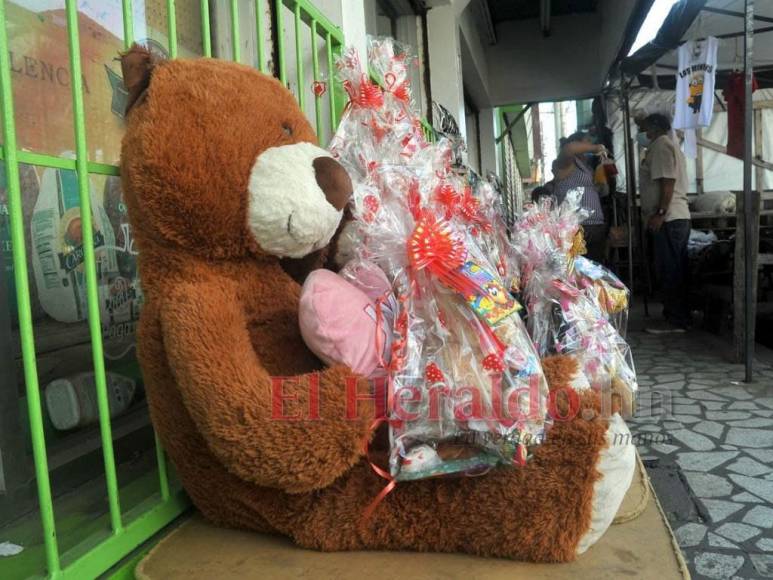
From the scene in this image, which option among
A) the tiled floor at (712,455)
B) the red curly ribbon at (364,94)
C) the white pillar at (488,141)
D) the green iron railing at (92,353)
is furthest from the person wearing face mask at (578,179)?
the green iron railing at (92,353)

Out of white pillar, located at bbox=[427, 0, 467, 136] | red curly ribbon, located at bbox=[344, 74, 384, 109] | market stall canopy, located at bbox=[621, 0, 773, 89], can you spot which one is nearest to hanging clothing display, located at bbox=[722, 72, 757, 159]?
market stall canopy, located at bbox=[621, 0, 773, 89]

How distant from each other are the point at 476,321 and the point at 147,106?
70cm

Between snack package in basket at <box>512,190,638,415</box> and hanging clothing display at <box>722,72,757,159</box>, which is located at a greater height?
hanging clothing display at <box>722,72,757,159</box>

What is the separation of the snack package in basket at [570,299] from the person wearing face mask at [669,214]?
366 cm

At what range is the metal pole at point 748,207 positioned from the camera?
344 cm

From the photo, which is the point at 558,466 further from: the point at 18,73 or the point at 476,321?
the point at 18,73

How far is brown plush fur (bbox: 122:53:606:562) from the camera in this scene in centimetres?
100

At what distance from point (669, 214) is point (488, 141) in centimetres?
424

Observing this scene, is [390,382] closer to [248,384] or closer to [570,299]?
[248,384]

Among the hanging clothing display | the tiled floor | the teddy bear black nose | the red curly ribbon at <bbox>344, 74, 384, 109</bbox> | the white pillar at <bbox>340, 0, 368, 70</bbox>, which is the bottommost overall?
the tiled floor

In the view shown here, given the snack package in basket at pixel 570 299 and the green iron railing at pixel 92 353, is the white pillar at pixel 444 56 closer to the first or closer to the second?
the snack package in basket at pixel 570 299

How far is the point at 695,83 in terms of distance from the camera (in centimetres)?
593

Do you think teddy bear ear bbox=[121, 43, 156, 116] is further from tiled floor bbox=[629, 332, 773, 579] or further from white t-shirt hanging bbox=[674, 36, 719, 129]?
white t-shirt hanging bbox=[674, 36, 719, 129]

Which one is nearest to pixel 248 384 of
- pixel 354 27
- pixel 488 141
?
pixel 354 27
